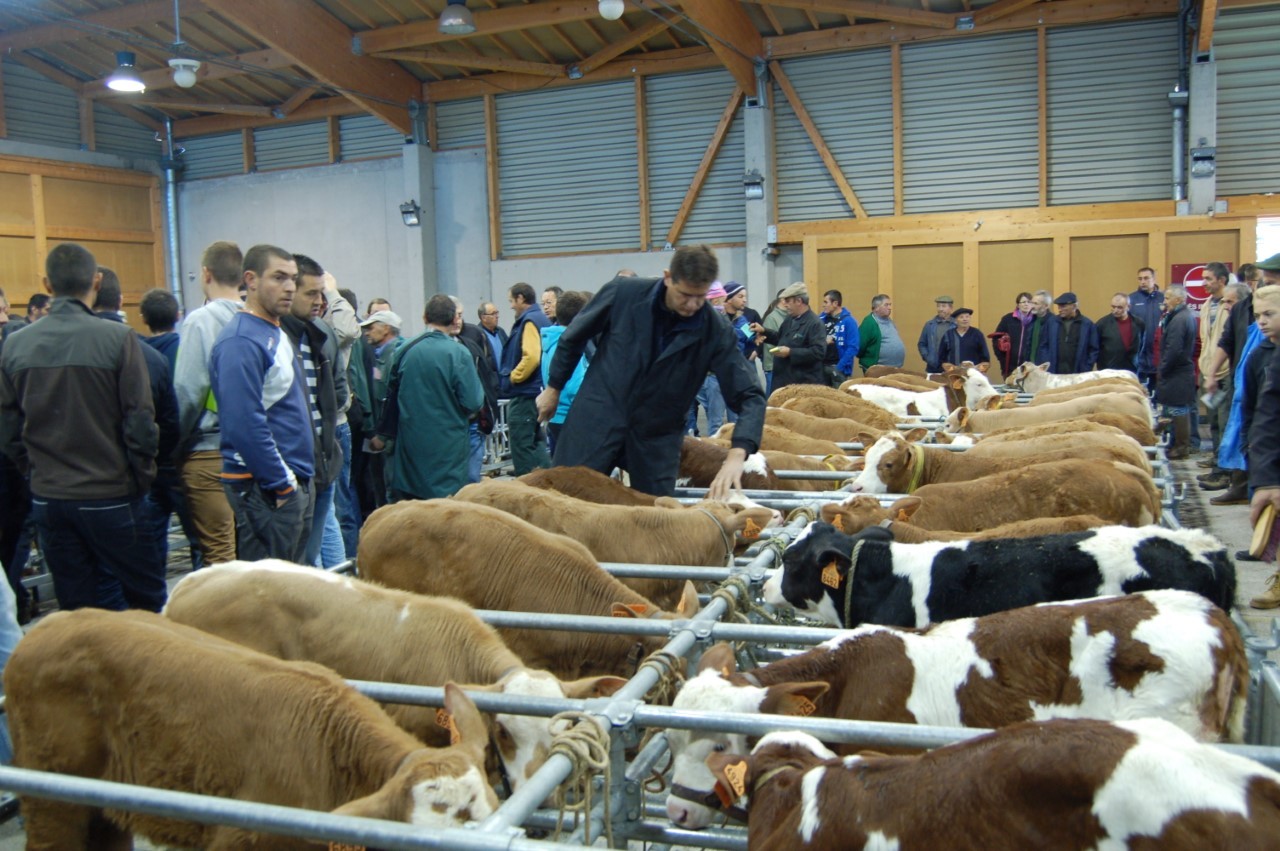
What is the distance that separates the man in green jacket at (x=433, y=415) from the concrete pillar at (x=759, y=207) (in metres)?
10.9

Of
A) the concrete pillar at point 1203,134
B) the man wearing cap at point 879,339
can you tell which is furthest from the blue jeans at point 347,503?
the concrete pillar at point 1203,134

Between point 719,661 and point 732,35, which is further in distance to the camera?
point 732,35

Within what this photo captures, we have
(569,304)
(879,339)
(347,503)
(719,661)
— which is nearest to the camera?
(719,661)

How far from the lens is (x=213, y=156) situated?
21969 millimetres

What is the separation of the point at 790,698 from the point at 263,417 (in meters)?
2.65

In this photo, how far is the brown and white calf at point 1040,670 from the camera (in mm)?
2707

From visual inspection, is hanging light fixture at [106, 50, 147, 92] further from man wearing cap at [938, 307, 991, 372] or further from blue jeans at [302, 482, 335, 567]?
blue jeans at [302, 482, 335, 567]

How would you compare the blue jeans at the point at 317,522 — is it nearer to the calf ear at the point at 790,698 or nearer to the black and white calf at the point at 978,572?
the black and white calf at the point at 978,572

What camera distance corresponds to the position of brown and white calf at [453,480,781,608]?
4418mm

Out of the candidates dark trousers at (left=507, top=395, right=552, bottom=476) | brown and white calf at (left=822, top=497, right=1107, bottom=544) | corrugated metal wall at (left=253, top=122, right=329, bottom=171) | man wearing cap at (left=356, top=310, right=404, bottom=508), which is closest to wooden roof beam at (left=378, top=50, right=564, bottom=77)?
corrugated metal wall at (left=253, top=122, right=329, bottom=171)

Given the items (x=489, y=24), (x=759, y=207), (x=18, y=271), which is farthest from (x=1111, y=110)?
(x=18, y=271)

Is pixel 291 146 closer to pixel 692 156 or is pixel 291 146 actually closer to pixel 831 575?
pixel 692 156

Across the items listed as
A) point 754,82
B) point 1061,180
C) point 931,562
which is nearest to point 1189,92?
point 1061,180

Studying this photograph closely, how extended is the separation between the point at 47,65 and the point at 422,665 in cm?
2074
